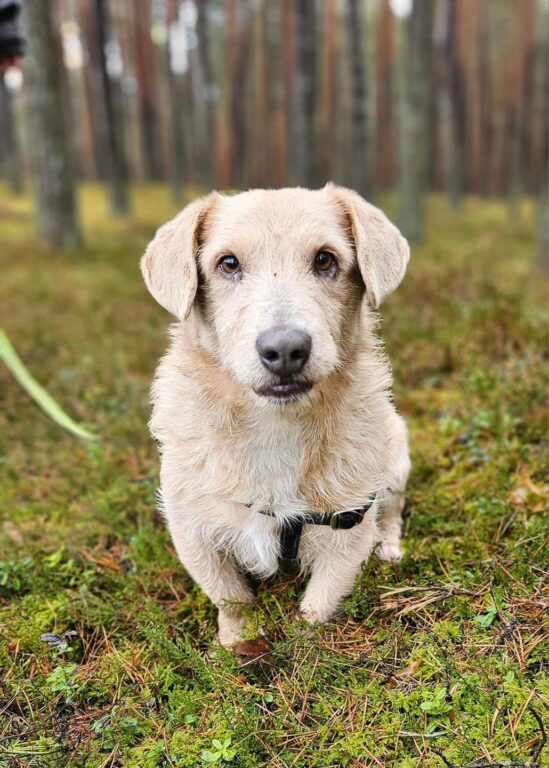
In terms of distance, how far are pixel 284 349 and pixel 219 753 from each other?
1.55 metres

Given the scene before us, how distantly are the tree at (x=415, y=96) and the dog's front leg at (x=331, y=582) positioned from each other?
11.7m

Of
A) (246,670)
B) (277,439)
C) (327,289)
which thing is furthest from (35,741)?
(327,289)

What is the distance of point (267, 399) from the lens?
2.63m

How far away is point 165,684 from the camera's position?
268cm

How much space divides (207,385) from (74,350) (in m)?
4.41

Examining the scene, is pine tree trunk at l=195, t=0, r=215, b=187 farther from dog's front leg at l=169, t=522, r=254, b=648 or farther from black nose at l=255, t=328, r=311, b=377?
black nose at l=255, t=328, r=311, b=377

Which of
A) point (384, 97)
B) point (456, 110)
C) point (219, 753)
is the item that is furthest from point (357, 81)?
point (219, 753)

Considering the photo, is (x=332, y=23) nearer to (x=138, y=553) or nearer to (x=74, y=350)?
(x=74, y=350)

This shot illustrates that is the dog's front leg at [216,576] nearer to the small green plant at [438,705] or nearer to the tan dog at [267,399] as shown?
the tan dog at [267,399]

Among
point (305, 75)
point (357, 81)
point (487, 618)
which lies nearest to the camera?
point (487, 618)

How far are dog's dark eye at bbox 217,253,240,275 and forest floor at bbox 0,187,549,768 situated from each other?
1.59 m

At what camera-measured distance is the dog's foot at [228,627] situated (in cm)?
309

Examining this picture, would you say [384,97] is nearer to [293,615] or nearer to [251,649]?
[293,615]

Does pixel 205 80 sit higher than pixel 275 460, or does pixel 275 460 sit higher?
pixel 205 80
